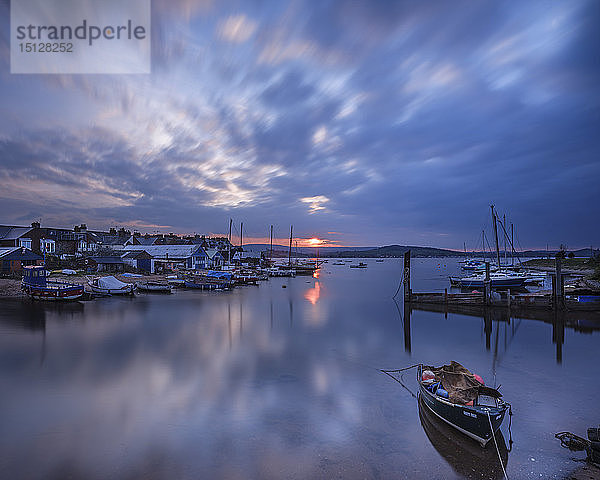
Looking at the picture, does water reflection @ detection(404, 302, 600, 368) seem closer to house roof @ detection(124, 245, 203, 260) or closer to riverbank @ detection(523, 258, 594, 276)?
house roof @ detection(124, 245, 203, 260)

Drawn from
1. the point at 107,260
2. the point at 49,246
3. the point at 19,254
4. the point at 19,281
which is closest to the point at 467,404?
the point at 19,281

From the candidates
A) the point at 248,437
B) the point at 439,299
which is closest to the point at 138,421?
the point at 248,437

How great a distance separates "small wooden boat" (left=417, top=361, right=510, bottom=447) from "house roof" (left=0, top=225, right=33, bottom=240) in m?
77.6

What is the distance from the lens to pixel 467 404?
9.82 metres

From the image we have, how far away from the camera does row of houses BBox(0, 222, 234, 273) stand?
52.0m

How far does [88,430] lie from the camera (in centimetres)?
1095

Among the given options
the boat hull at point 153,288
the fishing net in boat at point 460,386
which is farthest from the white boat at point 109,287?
the fishing net in boat at point 460,386

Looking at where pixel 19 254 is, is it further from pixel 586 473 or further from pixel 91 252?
pixel 586 473

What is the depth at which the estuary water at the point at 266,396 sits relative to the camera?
923cm

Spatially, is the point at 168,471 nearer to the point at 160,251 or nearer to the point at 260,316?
the point at 260,316

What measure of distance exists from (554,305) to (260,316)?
92.0 feet

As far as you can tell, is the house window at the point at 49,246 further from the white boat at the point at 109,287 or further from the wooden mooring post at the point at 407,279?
the wooden mooring post at the point at 407,279

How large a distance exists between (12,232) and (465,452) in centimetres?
8160

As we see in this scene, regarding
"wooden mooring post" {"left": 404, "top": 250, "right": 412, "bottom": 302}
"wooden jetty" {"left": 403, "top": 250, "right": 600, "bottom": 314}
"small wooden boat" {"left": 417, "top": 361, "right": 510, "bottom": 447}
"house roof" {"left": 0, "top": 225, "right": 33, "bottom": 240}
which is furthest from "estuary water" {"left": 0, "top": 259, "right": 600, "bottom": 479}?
"house roof" {"left": 0, "top": 225, "right": 33, "bottom": 240}
